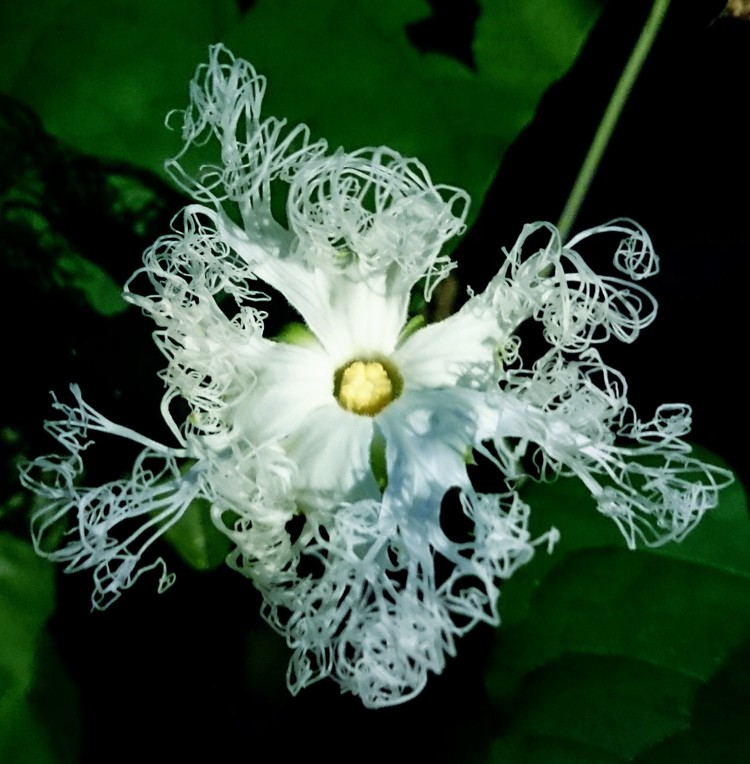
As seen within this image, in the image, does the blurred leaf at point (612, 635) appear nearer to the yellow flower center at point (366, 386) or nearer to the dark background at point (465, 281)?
the dark background at point (465, 281)

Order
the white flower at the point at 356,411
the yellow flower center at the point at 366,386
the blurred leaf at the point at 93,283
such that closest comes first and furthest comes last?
the white flower at the point at 356,411 → the yellow flower center at the point at 366,386 → the blurred leaf at the point at 93,283

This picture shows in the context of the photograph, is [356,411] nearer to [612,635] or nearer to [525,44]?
[612,635]

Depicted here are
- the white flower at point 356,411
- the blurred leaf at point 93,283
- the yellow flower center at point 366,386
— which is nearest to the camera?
the white flower at point 356,411

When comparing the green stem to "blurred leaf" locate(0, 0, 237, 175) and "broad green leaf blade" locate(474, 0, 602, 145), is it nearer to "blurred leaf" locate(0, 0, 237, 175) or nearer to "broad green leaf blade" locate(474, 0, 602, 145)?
"broad green leaf blade" locate(474, 0, 602, 145)

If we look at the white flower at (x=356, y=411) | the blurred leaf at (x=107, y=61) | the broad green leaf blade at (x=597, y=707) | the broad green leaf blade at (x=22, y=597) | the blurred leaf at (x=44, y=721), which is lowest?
the blurred leaf at (x=44, y=721)

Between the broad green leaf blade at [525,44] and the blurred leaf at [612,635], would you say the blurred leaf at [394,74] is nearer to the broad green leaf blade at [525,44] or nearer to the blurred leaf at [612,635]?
the broad green leaf blade at [525,44]

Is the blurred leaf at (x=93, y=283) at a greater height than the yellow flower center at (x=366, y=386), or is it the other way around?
the blurred leaf at (x=93, y=283)

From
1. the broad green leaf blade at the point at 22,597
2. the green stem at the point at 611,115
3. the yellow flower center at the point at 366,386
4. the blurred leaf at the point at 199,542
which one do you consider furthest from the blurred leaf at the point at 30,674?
the green stem at the point at 611,115

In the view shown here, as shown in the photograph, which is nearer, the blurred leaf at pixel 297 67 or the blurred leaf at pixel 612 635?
the blurred leaf at pixel 612 635
